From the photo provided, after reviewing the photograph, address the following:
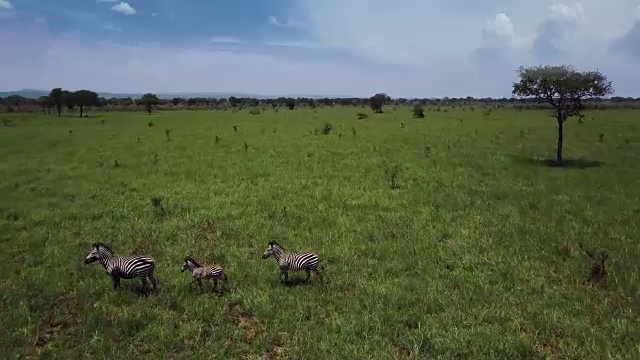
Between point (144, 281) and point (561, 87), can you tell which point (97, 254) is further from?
point (561, 87)

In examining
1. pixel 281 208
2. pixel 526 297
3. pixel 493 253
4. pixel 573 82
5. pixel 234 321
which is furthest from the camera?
pixel 573 82

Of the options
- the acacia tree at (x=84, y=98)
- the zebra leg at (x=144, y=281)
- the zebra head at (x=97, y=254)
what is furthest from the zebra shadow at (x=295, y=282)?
the acacia tree at (x=84, y=98)

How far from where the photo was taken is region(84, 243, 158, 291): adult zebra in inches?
480

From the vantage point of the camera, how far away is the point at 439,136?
155 feet

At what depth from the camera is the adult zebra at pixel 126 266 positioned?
12.2m

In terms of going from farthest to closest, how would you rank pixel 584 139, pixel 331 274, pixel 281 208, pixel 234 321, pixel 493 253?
pixel 584 139, pixel 281 208, pixel 493 253, pixel 331 274, pixel 234 321

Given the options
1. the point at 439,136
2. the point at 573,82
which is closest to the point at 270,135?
the point at 439,136

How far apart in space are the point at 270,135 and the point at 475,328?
38.3 meters

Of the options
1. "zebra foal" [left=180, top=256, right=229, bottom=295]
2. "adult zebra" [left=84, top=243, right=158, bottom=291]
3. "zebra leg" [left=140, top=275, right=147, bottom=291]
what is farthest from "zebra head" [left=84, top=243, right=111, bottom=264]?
"zebra foal" [left=180, top=256, right=229, bottom=295]

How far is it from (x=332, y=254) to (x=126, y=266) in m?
5.91

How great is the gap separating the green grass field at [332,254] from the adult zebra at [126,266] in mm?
408

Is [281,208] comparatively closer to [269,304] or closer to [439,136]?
[269,304]

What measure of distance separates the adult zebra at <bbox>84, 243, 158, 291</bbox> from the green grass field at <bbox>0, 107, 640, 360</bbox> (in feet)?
1.34

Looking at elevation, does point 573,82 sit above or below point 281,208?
above
